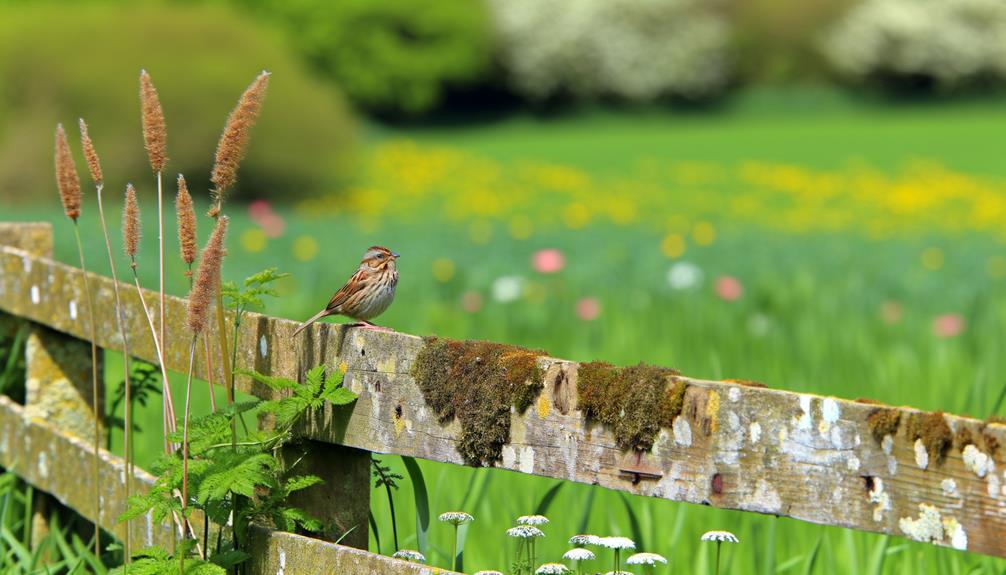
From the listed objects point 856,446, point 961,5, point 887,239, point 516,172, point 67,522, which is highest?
point 961,5

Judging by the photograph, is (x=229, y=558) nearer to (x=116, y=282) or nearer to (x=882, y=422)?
(x=116, y=282)

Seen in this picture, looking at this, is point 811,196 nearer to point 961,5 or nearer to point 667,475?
point 667,475

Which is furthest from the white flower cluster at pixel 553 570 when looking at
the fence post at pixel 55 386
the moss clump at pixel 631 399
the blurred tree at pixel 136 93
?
the blurred tree at pixel 136 93

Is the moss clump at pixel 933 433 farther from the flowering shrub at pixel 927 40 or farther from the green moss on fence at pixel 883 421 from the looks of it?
the flowering shrub at pixel 927 40

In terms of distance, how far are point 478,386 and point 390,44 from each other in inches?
1746

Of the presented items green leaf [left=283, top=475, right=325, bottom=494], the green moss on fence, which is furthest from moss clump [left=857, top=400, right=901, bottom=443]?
green leaf [left=283, top=475, right=325, bottom=494]

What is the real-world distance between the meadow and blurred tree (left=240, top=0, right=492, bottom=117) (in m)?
17.1

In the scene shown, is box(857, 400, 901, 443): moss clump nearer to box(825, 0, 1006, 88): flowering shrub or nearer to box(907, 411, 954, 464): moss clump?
box(907, 411, 954, 464): moss clump

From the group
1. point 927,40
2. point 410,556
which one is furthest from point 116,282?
point 927,40

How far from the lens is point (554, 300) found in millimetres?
8758

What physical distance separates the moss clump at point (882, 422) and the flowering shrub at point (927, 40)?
46.1m

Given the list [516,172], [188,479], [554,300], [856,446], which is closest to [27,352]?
[188,479]

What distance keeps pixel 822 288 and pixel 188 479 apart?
701 centimetres

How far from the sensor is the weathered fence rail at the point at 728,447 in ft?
5.95
